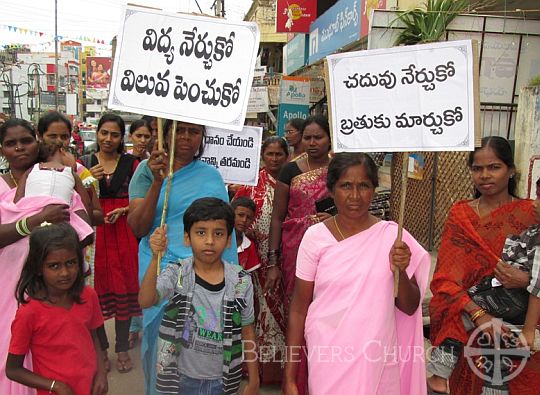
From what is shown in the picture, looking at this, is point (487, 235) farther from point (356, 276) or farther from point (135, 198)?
point (135, 198)

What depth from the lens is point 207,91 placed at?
2.35 meters

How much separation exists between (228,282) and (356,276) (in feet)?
1.84

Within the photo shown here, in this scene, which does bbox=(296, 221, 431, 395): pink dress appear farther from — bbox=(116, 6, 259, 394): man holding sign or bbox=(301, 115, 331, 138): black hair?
bbox=(301, 115, 331, 138): black hair

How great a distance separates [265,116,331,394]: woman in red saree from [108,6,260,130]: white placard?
93 centimetres

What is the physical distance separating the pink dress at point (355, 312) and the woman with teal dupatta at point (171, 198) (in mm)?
633

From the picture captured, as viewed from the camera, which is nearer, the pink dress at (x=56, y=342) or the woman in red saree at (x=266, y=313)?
the pink dress at (x=56, y=342)

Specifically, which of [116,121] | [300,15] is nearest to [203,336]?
[116,121]

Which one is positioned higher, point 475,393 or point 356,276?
point 356,276

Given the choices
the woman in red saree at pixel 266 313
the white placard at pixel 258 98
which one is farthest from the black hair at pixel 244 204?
the white placard at pixel 258 98

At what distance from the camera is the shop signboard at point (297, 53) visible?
571 inches

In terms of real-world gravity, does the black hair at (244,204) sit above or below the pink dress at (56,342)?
above

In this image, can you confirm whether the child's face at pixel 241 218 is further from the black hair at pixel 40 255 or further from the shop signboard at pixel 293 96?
the shop signboard at pixel 293 96

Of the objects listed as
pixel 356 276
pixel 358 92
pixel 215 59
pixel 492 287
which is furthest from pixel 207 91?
pixel 492 287

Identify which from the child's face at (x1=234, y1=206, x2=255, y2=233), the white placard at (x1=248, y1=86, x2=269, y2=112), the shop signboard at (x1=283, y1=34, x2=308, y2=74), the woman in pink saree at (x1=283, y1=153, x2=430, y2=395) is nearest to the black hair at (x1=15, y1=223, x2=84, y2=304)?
the woman in pink saree at (x1=283, y1=153, x2=430, y2=395)
